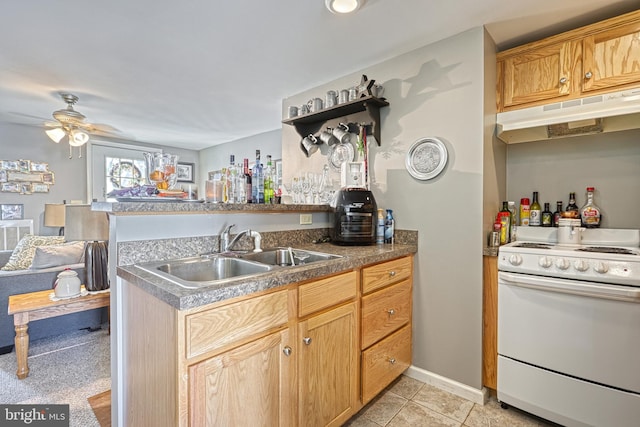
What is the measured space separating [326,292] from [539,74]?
183cm

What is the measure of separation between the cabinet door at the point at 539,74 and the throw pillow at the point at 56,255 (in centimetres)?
364

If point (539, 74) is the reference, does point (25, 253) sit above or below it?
below

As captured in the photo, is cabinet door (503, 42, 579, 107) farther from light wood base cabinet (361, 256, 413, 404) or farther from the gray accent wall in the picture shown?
light wood base cabinet (361, 256, 413, 404)

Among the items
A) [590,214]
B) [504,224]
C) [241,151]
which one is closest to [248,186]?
[504,224]

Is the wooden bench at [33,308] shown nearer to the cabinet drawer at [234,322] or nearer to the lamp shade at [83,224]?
the lamp shade at [83,224]

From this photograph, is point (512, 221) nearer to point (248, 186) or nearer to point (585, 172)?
point (585, 172)

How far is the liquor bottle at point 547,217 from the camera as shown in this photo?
201cm

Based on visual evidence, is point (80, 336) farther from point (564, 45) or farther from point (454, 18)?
point (564, 45)

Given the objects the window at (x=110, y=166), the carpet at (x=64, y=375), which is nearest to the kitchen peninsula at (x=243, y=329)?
the carpet at (x=64, y=375)

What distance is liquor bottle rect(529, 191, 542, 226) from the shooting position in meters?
2.03

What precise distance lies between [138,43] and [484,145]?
2.30m

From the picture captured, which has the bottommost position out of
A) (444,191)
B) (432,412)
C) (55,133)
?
(432,412)

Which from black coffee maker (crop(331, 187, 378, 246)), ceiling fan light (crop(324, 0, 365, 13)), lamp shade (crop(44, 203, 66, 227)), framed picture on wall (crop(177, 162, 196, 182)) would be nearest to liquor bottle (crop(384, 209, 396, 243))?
black coffee maker (crop(331, 187, 378, 246))

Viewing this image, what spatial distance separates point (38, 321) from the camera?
2520 mm
